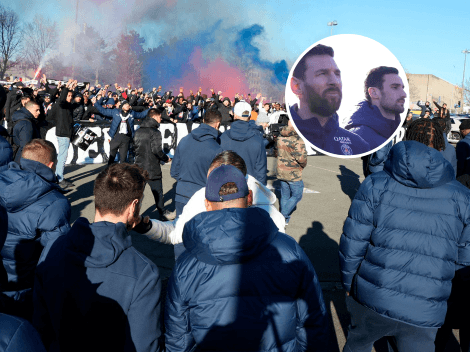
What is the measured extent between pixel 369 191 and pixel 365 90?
27.6 inches

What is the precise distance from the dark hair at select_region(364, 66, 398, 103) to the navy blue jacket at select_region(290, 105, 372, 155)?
29 centimetres

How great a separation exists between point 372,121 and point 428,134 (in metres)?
0.68

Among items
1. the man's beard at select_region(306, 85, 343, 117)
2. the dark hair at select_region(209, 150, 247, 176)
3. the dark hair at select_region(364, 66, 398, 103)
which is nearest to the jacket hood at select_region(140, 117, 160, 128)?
the dark hair at select_region(209, 150, 247, 176)

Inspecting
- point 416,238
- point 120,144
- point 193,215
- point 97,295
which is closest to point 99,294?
point 97,295

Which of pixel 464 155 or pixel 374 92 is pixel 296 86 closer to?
pixel 374 92

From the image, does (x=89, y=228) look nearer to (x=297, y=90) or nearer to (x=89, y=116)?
(x=297, y=90)

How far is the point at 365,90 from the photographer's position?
2.96 meters

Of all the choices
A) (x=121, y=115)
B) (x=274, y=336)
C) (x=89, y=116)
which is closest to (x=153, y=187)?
(x=121, y=115)

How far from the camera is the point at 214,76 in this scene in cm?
3672

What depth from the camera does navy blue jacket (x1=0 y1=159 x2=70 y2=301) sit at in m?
2.88

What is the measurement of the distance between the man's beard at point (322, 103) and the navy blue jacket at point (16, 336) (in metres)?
2.44

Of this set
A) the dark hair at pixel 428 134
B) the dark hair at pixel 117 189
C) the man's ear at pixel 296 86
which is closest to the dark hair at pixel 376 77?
the man's ear at pixel 296 86

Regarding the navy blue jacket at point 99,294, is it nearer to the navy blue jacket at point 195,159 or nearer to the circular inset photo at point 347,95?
the circular inset photo at point 347,95

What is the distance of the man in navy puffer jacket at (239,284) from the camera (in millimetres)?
1798
